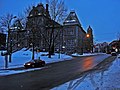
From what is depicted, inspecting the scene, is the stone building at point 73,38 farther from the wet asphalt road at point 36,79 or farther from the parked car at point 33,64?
the wet asphalt road at point 36,79

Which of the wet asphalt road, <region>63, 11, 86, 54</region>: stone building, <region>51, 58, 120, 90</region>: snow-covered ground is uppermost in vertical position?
<region>63, 11, 86, 54</region>: stone building

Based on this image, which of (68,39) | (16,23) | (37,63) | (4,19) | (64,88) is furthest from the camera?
(68,39)

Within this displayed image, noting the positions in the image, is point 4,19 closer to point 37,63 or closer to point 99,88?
point 37,63

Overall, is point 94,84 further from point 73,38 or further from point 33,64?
point 73,38

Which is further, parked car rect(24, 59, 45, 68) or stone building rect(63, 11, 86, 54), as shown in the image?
stone building rect(63, 11, 86, 54)

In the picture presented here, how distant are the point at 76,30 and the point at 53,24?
202ft

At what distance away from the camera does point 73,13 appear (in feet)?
418

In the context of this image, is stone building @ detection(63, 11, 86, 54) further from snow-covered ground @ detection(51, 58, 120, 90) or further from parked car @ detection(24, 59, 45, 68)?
snow-covered ground @ detection(51, 58, 120, 90)

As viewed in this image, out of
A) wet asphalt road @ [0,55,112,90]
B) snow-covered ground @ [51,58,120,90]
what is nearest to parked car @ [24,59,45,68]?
wet asphalt road @ [0,55,112,90]

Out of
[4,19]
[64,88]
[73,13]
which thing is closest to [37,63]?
[4,19]

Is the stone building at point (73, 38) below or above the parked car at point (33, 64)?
above

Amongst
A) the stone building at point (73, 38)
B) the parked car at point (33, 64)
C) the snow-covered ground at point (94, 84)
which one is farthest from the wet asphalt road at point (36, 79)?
the stone building at point (73, 38)

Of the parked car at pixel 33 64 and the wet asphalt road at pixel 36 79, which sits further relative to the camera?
the parked car at pixel 33 64

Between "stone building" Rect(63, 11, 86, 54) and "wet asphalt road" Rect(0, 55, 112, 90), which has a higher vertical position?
"stone building" Rect(63, 11, 86, 54)
